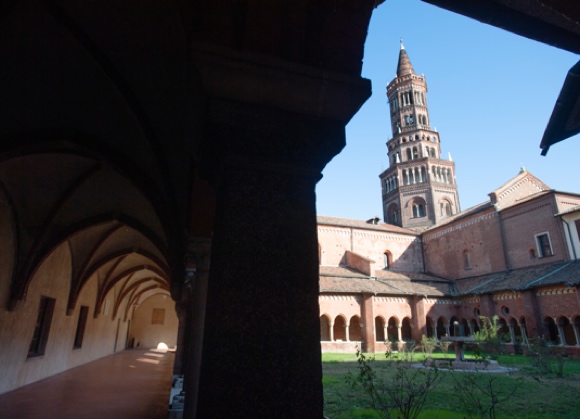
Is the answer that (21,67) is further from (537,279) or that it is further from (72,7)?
(537,279)

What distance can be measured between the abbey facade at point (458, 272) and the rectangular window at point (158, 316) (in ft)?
41.3

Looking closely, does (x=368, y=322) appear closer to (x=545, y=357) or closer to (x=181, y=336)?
(x=545, y=357)

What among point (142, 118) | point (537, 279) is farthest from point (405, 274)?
point (142, 118)

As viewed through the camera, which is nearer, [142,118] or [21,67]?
[21,67]

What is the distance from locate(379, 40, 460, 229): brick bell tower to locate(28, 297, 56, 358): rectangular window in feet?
92.4

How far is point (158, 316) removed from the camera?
27.1 metres

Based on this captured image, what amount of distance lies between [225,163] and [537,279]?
20670 millimetres

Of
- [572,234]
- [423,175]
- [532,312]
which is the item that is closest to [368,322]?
[532,312]

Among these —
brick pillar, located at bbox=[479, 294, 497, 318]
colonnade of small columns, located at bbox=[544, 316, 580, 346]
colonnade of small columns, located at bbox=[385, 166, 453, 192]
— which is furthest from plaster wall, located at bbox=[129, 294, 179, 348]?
colonnade of small columns, located at bbox=[544, 316, 580, 346]

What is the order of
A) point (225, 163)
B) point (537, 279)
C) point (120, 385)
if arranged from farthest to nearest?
point (537, 279)
point (120, 385)
point (225, 163)

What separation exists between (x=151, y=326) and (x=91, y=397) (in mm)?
20731

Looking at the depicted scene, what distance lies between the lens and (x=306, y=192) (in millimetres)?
1702

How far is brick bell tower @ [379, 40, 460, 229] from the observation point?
31969 millimetres

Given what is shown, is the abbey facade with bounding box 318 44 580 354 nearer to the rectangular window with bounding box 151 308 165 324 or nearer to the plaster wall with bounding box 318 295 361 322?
the plaster wall with bounding box 318 295 361 322
